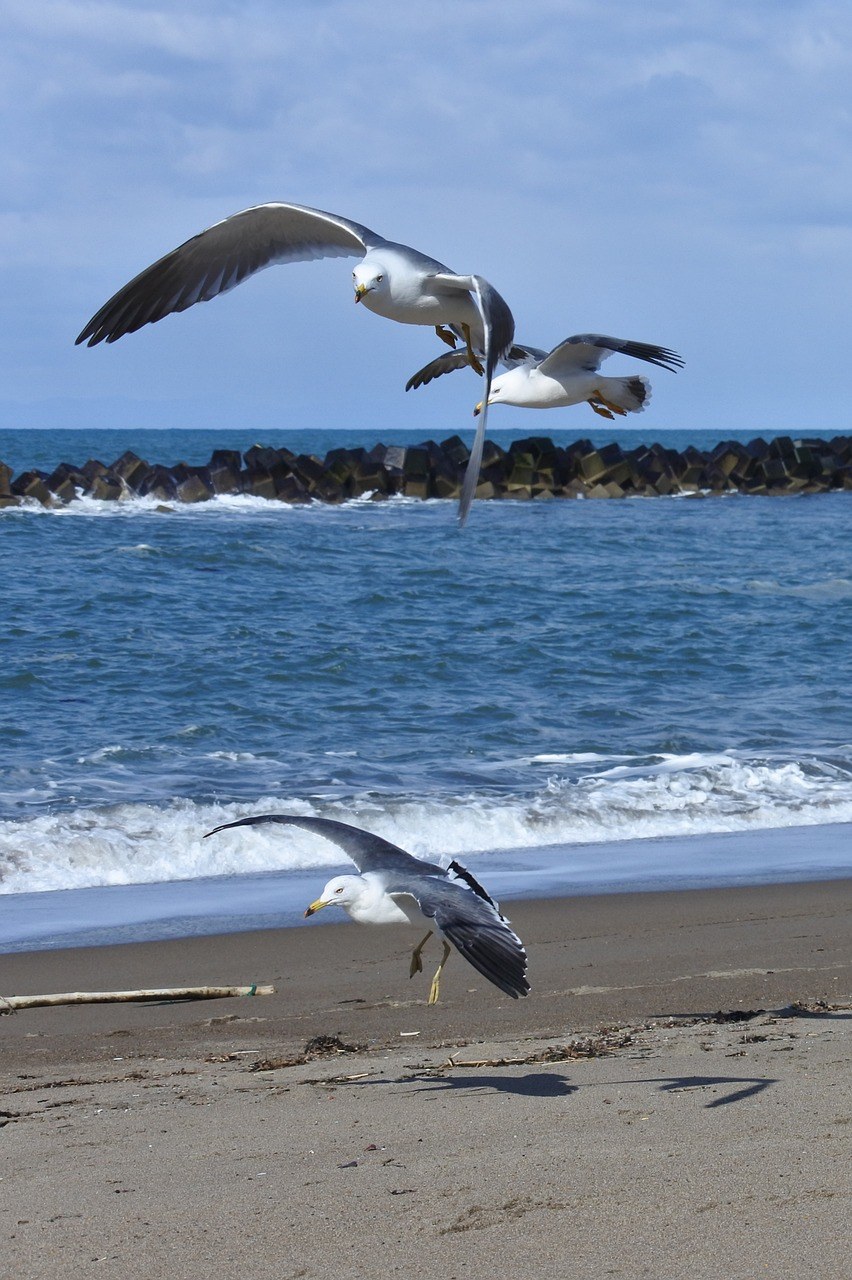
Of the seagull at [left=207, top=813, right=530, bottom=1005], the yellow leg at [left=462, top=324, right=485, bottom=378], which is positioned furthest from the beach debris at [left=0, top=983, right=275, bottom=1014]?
the yellow leg at [left=462, top=324, right=485, bottom=378]

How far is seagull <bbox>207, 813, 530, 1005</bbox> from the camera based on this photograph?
12.8ft

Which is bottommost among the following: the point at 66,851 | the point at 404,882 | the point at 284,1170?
the point at 66,851

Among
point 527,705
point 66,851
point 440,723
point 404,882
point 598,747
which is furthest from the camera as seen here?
point 527,705

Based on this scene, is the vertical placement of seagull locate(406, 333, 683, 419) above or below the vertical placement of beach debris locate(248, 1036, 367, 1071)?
above

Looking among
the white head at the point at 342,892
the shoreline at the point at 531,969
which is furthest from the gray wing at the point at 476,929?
the shoreline at the point at 531,969

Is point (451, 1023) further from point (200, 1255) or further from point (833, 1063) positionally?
point (200, 1255)

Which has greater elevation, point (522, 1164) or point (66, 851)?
point (522, 1164)

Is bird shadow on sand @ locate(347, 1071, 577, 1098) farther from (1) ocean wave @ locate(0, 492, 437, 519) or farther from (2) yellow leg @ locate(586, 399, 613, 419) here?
(1) ocean wave @ locate(0, 492, 437, 519)

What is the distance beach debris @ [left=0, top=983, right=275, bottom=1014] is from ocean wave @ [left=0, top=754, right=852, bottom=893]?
2224 mm

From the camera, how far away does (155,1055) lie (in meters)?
4.77

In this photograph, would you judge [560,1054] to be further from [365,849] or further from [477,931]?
[365,849]

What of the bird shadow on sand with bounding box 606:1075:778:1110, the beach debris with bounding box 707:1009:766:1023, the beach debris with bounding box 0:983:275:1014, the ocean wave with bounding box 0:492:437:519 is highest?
the ocean wave with bounding box 0:492:437:519

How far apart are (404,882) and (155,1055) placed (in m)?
1.03

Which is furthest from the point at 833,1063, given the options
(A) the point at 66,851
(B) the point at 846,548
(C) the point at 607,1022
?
(B) the point at 846,548
